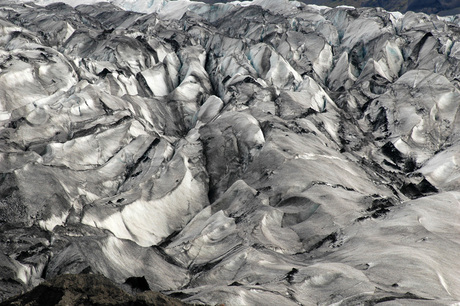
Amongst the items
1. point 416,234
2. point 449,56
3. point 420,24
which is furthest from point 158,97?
point 420,24

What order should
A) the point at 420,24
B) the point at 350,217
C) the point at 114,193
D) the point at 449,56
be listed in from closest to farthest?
the point at 350,217
the point at 114,193
the point at 449,56
the point at 420,24

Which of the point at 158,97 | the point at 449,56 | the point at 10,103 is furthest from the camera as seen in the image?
the point at 449,56

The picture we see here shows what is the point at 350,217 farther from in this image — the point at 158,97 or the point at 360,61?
the point at 360,61

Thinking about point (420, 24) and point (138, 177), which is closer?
point (138, 177)

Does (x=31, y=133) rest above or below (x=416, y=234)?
below

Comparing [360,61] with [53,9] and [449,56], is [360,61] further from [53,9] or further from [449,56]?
[53,9]

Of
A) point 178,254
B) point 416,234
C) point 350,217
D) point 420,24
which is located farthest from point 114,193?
point 420,24

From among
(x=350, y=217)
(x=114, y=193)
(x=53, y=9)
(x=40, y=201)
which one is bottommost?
(x=53, y=9)
